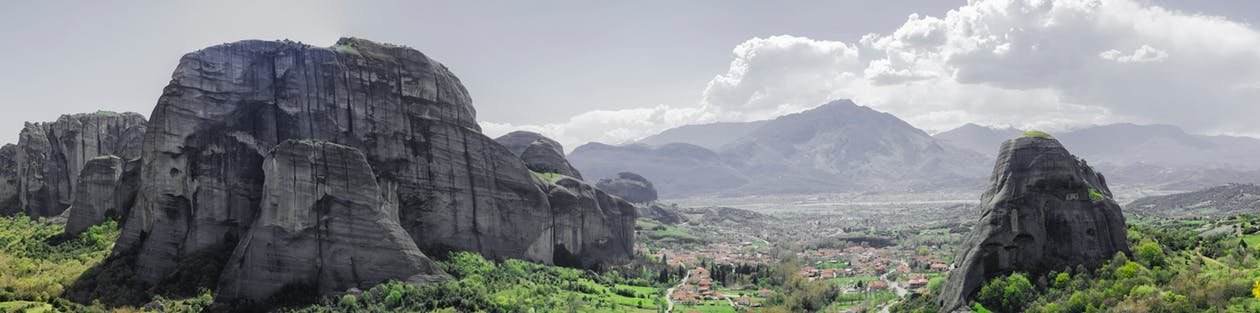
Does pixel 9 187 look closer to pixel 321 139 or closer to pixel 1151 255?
pixel 321 139

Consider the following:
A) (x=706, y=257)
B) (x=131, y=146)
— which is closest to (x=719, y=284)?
(x=706, y=257)

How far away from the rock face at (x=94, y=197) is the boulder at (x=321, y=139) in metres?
10.2

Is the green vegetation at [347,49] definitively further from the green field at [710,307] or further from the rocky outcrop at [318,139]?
the green field at [710,307]

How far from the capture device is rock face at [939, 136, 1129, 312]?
66875 mm

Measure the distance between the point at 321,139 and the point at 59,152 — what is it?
47.6 m

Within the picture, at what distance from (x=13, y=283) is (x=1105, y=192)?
94.4m

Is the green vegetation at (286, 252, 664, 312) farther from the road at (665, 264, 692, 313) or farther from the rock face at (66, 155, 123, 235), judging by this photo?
the rock face at (66, 155, 123, 235)

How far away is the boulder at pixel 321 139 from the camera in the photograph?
72.7 m

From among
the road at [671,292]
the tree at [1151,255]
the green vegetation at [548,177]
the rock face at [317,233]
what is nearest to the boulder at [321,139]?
the rock face at [317,233]

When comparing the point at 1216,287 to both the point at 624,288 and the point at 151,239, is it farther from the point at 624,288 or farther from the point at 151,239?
the point at 151,239

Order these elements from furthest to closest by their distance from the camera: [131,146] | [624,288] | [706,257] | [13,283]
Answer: [706,257]
[131,146]
[624,288]
[13,283]

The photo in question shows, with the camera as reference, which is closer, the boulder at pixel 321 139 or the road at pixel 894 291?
the boulder at pixel 321 139

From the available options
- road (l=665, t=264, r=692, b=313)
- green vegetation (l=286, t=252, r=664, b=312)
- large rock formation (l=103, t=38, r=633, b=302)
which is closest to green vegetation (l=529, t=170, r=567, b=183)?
large rock formation (l=103, t=38, r=633, b=302)

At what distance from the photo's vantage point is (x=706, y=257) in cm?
16175
